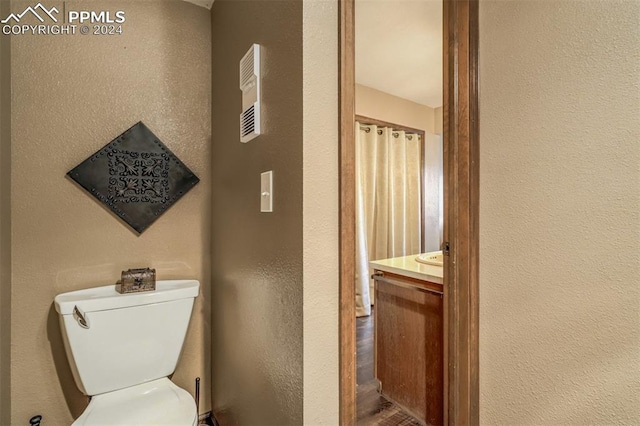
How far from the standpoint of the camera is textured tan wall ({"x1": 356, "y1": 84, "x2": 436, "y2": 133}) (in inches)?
138

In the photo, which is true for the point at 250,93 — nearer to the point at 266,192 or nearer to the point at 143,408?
the point at 266,192

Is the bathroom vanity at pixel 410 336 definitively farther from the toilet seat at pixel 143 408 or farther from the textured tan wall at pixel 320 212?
the toilet seat at pixel 143 408

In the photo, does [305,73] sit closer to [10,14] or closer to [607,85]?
[607,85]

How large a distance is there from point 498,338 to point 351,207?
703 millimetres

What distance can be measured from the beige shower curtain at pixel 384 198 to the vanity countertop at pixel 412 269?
4.87 feet

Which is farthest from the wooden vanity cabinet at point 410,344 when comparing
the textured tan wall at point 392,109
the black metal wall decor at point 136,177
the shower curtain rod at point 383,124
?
the textured tan wall at point 392,109

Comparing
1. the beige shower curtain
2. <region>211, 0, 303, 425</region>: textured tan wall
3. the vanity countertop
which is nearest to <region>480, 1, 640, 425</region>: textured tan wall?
the vanity countertop

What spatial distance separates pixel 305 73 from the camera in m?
0.85

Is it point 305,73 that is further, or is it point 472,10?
point 472,10

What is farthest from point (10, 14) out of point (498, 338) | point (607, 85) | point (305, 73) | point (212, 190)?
point (498, 338)

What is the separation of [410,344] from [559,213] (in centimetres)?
106

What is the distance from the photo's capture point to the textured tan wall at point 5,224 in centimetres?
123

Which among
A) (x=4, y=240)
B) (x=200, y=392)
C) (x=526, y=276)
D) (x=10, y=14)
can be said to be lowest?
(x=200, y=392)

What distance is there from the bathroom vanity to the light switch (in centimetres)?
89
